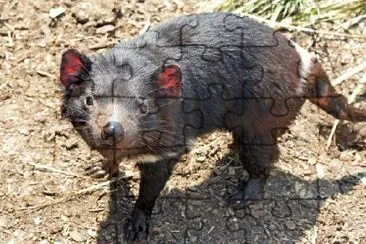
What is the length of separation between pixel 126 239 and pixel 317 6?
3.01 m

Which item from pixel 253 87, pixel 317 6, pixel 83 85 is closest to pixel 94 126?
pixel 83 85

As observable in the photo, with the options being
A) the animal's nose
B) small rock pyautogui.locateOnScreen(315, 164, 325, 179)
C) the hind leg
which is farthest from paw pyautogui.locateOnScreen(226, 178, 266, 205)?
the animal's nose

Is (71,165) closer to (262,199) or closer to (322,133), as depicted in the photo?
(262,199)

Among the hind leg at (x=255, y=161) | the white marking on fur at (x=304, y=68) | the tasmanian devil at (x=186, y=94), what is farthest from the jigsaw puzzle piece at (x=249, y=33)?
the hind leg at (x=255, y=161)

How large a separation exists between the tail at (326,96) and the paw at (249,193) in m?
0.75

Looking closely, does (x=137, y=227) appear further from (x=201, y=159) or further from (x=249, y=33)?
(x=249, y=33)

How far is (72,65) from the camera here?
15.1ft

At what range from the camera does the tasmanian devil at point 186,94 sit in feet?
15.0

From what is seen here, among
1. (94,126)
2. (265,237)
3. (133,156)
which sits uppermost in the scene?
(94,126)

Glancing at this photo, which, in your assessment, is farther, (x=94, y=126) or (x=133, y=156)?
(x=133, y=156)

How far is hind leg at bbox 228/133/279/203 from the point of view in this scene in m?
5.47

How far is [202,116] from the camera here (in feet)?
17.3

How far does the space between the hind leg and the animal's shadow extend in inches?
3.1

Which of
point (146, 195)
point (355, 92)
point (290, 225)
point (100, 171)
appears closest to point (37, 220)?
point (100, 171)
